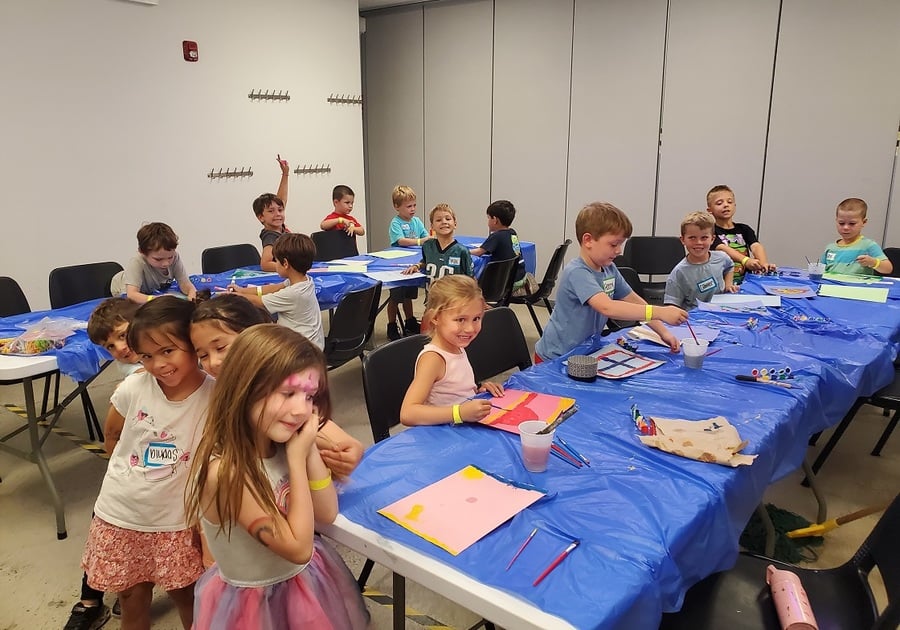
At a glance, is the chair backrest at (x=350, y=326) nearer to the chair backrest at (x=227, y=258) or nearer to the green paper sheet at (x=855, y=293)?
the chair backrest at (x=227, y=258)

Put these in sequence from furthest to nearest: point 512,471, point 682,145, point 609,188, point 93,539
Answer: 1. point 609,188
2. point 682,145
3. point 93,539
4. point 512,471

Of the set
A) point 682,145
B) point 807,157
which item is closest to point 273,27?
point 682,145

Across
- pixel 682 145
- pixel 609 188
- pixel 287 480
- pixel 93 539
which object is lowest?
pixel 93 539

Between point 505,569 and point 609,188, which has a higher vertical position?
point 609,188

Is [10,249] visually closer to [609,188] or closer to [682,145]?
[609,188]

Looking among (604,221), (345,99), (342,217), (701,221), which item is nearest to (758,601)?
(604,221)

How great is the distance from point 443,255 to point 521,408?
2.42 m

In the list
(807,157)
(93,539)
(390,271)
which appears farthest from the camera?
(807,157)

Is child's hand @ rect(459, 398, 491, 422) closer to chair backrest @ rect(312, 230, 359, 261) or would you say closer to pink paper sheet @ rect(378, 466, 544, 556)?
pink paper sheet @ rect(378, 466, 544, 556)

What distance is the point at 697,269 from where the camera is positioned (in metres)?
3.23

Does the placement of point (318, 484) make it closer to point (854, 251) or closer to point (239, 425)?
point (239, 425)

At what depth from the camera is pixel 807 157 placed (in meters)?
5.08

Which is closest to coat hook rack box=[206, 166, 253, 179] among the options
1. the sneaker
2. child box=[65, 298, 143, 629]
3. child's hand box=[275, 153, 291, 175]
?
child's hand box=[275, 153, 291, 175]

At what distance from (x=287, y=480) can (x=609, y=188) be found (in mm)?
5290
